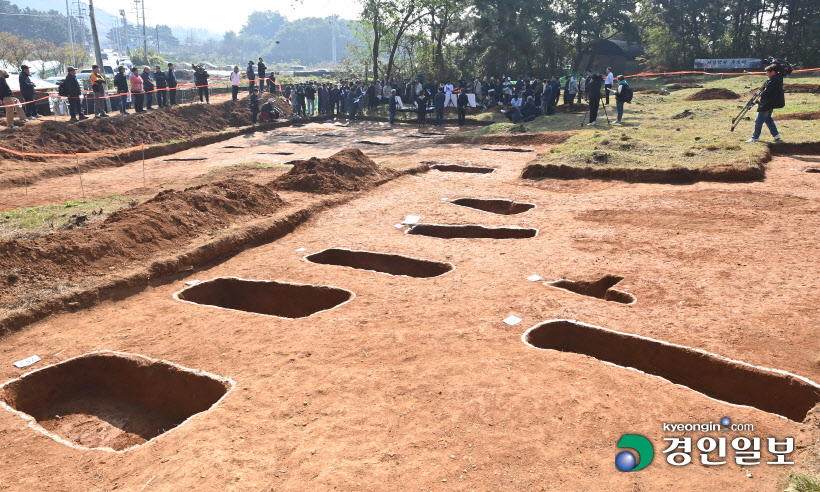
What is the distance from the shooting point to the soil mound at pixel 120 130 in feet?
60.3

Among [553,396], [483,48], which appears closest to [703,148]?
[553,396]

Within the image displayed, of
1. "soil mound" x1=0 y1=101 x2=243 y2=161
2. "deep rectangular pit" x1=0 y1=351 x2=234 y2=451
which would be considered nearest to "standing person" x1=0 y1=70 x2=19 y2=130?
"soil mound" x1=0 y1=101 x2=243 y2=161

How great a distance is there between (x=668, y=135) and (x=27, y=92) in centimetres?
2082

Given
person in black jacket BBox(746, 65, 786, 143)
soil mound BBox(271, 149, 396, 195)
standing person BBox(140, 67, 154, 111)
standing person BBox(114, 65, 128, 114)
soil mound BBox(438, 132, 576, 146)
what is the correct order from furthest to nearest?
standing person BBox(140, 67, 154, 111)
standing person BBox(114, 65, 128, 114)
soil mound BBox(438, 132, 576, 146)
person in black jacket BBox(746, 65, 786, 143)
soil mound BBox(271, 149, 396, 195)

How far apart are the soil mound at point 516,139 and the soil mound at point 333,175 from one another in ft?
22.9

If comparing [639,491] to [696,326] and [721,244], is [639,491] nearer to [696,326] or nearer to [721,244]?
[696,326]

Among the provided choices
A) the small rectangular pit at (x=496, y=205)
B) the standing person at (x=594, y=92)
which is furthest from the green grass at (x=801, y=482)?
the standing person at (x=594, y=92)

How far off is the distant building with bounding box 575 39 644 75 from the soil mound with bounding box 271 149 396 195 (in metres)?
31.5

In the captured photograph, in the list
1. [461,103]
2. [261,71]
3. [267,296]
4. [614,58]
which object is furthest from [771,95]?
[614,58]

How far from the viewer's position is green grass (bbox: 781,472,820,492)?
358 centimetres

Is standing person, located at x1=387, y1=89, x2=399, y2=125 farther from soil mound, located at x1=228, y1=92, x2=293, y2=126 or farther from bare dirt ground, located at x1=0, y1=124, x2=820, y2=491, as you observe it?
bare dirt ground, located at x1=0, y1=124, x2=820, y2=491

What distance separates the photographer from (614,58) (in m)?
44.3

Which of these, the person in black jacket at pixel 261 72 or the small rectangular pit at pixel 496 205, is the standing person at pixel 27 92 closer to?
the person in black jacket at pixel 261 72

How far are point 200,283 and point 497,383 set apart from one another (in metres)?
5.11
